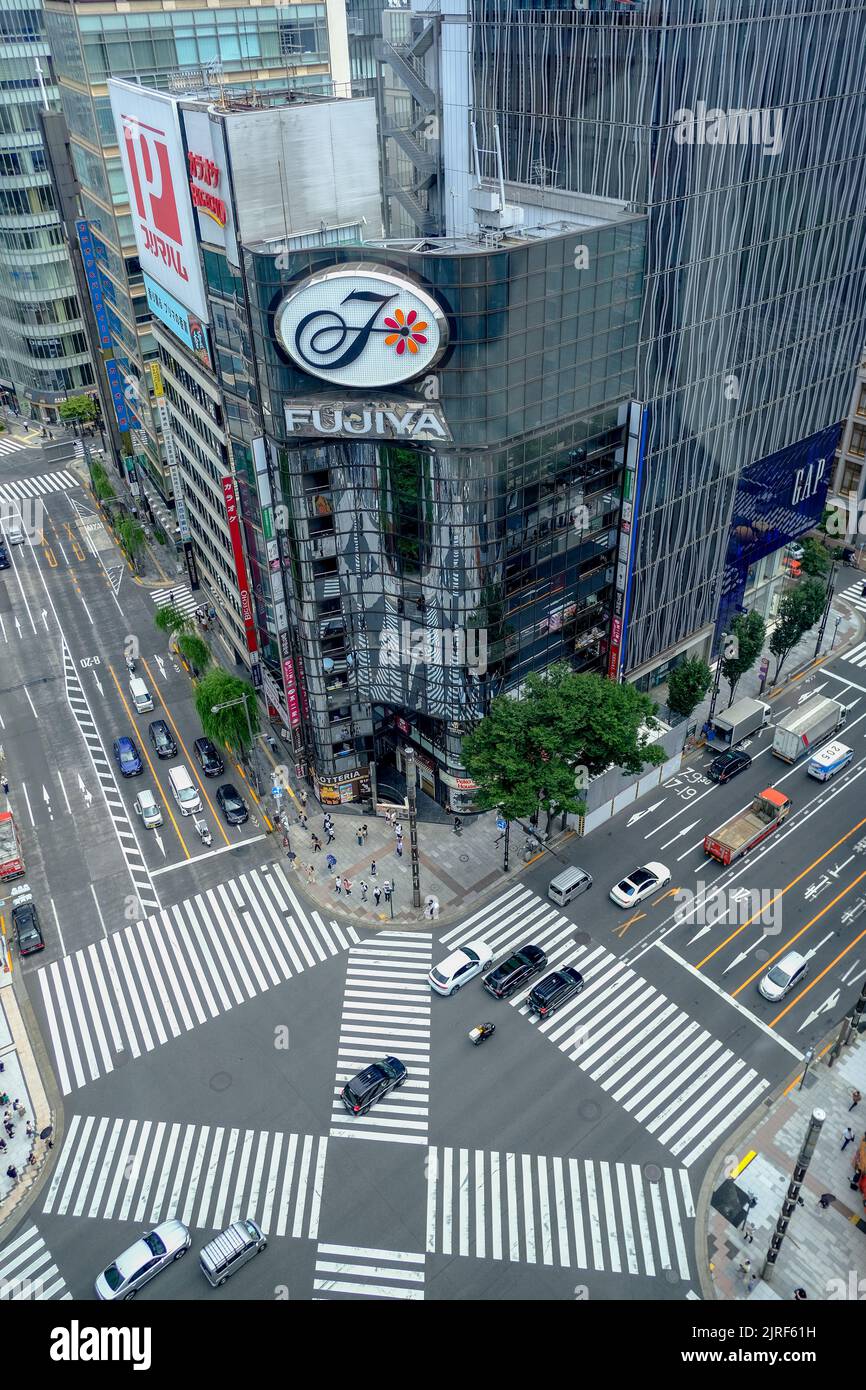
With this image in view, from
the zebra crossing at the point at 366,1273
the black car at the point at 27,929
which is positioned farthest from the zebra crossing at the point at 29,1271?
the black car at the point at 27,929

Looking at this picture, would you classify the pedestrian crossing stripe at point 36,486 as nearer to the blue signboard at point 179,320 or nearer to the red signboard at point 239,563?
the blue signboard at point 179,320

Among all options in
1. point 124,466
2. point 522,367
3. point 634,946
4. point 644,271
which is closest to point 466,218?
point 644,271

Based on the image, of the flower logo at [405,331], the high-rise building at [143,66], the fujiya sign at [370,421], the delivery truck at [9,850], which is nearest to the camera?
the flower logo at [405,331]

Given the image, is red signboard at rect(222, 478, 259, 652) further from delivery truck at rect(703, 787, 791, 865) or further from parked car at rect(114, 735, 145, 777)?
delivery truck at rect(703, 787, 791, 865)

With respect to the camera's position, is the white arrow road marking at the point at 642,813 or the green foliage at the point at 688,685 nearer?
the white arrow road marking at the point at 642,813

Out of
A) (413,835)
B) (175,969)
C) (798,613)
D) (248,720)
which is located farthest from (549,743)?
(798,613)
